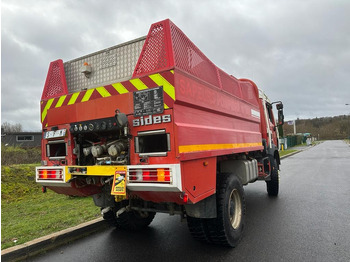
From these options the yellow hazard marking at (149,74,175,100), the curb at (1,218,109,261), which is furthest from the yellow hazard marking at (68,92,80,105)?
the curb at (1,218,109,261)

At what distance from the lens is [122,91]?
10.3 ft

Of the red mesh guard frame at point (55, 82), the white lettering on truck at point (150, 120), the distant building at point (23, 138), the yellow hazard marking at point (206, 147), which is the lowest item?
the yellow hazard marking at point (206, 147)

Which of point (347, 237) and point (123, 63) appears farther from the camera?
point (347, 237)

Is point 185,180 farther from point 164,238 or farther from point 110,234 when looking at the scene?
point 110,234

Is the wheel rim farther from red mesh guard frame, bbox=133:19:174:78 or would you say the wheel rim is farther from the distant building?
the distant building

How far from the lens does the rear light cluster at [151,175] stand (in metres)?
2.68

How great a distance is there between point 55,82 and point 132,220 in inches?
101

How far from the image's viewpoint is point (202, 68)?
3.64 m

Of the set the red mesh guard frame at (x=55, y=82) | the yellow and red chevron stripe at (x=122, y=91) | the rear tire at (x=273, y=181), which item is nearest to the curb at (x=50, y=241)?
the yellow and red chevron stripe at (x=122, y=91)

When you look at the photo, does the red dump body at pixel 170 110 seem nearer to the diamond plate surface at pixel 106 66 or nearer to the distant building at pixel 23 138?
the diamond plate surface at pixel 106 66

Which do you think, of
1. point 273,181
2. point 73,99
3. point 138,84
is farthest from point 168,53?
point 273,181

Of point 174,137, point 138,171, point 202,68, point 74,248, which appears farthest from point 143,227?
point 202,68

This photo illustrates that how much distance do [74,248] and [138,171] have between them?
1998 mm

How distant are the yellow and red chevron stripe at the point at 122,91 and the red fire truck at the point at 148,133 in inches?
0.5
